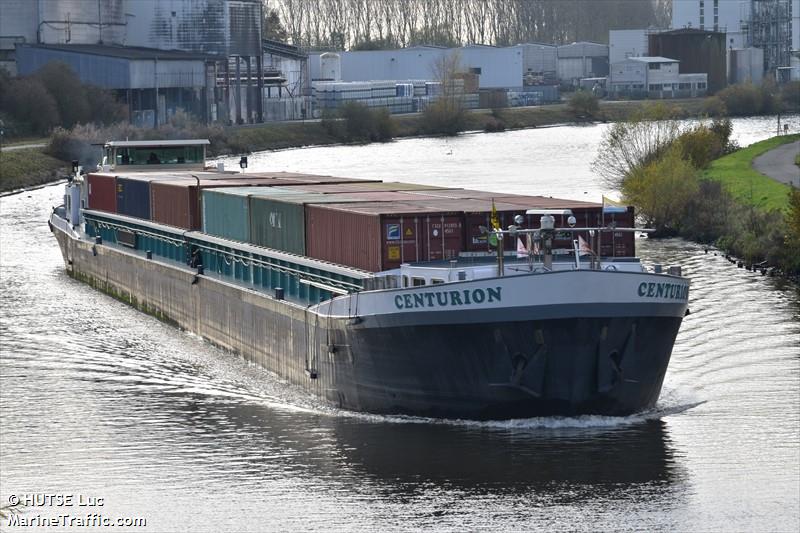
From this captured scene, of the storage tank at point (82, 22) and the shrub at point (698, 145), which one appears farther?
the storage tank at point (82, 22)

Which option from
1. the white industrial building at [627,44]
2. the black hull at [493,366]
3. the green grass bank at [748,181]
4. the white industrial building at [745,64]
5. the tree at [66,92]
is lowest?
the black hull at [493,366]

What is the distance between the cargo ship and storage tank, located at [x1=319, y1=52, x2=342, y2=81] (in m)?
117

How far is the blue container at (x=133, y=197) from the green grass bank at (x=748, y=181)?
19.2 metres

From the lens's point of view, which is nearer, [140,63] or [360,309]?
[360,309]

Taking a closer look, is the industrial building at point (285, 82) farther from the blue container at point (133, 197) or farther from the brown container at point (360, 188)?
the brown container at point (360, 188)

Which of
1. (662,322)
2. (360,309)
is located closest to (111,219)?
(360,309)

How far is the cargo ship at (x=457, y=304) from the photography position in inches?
906

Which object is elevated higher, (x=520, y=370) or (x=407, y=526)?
(x=520, y=370)

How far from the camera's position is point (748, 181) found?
189 feet

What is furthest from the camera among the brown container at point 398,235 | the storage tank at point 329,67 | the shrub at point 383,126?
the storage tank at point 329,67

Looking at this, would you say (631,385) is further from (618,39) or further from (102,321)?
(618,39)

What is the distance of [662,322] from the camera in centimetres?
2406

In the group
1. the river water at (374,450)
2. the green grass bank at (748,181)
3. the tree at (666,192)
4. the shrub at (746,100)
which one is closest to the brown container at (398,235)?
the river water at (374,450)

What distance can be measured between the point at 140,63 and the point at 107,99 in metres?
4.71
